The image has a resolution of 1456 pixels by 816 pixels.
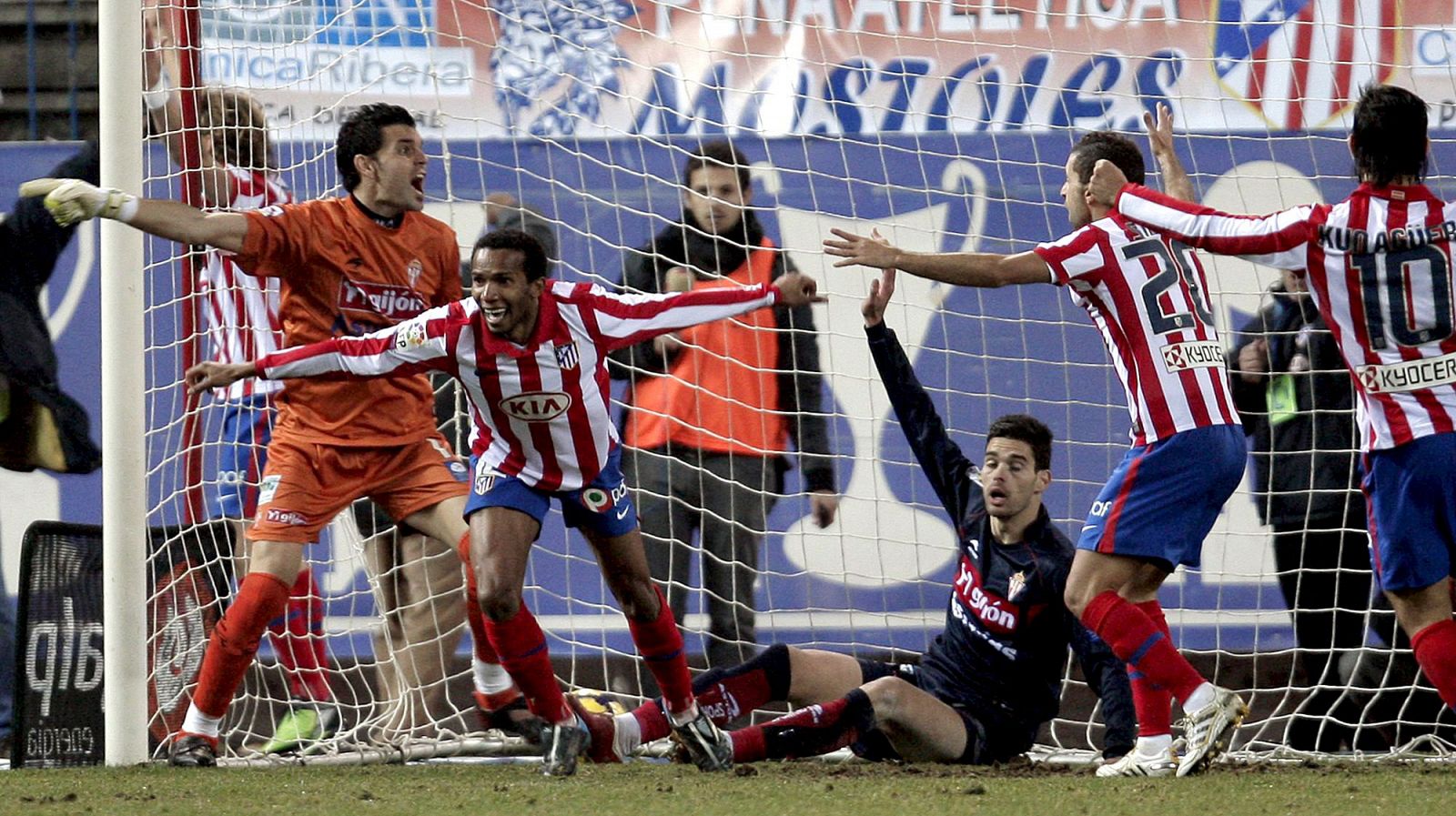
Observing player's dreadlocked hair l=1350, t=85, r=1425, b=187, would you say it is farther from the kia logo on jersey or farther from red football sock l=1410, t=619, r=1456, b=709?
the kia logo on jersey

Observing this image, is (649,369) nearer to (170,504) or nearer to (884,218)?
(884,218)

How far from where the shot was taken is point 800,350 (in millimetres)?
5531

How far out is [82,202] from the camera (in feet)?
13.4

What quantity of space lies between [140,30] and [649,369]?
74.3 inches

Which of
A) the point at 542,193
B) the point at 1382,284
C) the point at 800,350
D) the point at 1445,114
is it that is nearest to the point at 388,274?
the point at 542,193

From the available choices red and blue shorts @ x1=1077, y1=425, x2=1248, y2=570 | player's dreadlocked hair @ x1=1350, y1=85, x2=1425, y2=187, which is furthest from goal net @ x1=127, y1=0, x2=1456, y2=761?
player's dreadlocked hair @ x1=1350, y1=85, x2=1425, y2=187

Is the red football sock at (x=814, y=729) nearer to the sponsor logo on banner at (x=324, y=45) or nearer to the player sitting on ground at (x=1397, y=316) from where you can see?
the player sitting on ground at (x=1397, y=316)

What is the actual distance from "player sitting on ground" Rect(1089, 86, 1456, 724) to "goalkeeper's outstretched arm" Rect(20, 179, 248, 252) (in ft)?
7.38

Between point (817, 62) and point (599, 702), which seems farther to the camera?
point (817, 62)

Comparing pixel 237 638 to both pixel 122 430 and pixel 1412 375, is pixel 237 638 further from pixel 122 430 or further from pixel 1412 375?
pixel 1412 375

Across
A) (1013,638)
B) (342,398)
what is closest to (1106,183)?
(1013,638)

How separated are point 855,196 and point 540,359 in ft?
5.93

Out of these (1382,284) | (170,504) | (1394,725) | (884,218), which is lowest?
(1394,725)

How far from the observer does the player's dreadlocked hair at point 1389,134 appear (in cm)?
363
